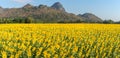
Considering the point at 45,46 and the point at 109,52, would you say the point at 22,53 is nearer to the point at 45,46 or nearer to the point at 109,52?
the point at 45,46

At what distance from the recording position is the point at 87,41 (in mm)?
14250

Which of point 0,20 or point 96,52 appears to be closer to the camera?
point 96,52

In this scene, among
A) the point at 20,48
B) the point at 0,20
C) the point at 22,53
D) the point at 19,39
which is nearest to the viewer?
the point at 22,53

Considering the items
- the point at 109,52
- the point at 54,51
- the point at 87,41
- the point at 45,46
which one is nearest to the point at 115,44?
the point at 87,41

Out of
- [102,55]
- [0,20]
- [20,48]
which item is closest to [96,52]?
[102,55]

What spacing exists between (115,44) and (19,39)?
399cm

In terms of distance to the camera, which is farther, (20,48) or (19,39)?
(19,39)

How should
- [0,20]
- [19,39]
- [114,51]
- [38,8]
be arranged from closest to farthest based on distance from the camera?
[114,51] → [19,39] → [0,20] → [38,8]

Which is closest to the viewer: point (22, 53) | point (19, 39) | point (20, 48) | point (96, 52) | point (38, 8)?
point (22, 53)

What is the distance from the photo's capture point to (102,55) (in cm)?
1118

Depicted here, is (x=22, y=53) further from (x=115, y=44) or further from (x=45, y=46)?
(x=115, y=44)

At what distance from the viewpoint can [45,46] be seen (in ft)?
39.0

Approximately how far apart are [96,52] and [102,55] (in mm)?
249

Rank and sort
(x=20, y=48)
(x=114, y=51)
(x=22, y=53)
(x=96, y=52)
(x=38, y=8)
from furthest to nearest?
(x=38, y=8) → (x=114, y=51) → (x=96, y=52) → (x=20, y=48) → (x=22, y=53)
